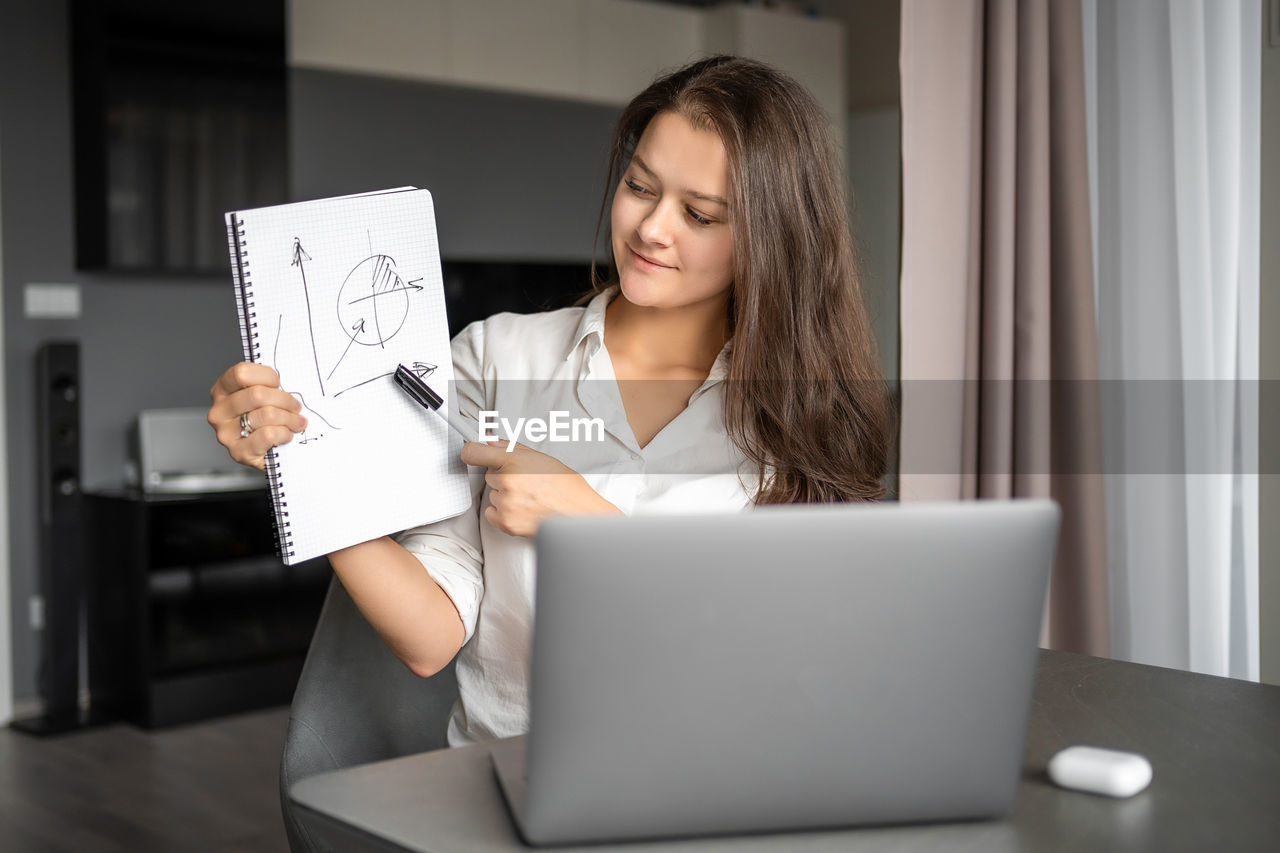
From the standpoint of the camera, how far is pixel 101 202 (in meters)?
3.48

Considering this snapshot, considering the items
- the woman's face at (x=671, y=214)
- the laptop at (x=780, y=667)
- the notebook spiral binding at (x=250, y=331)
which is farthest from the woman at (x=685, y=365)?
the laptop at (x=780, y=667)

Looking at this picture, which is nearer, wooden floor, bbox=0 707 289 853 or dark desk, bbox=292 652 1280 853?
dark desk, bbox=292 652 1280 853

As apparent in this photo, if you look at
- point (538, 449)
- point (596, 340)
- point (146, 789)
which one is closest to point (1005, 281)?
point (596, 340)

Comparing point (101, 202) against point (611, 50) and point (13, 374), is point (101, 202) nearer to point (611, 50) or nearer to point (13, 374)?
point (13, 374)

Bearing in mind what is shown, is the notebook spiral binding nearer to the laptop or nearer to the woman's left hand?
the woman's left hand

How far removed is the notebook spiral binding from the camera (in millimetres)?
1035

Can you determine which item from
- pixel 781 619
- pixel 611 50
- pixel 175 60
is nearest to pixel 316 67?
pixel 175 60

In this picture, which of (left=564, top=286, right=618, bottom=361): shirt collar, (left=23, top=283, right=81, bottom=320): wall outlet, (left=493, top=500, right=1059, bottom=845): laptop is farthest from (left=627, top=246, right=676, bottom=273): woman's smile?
(left=23, top=283, right=81, bottom=320): wall outlet

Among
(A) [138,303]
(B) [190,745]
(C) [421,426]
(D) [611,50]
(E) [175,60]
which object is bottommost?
(B) [190,745]

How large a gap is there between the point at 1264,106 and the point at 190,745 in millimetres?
3048

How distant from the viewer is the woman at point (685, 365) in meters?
1.29

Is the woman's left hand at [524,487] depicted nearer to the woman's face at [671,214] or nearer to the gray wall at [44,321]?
the woman's face at [671,214]

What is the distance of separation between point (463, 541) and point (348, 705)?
0.22m

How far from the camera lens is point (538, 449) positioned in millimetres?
1397
